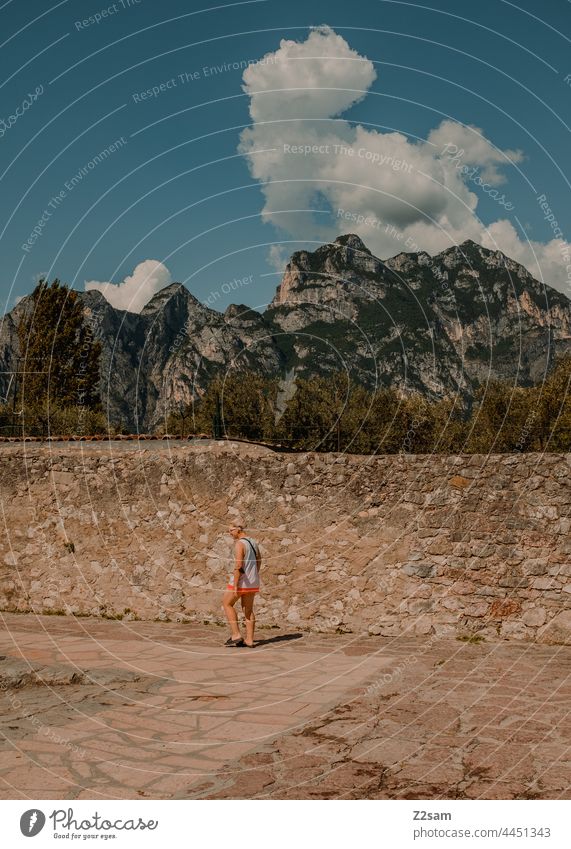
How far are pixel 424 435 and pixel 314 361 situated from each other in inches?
1475

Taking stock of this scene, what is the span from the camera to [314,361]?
255ft

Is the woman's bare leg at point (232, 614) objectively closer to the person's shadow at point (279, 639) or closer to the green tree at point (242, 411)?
the person's shadow at point (279, 639)

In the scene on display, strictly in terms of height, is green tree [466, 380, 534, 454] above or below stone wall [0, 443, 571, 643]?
above

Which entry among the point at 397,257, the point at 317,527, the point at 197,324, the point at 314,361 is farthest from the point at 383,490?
the point at 397,257

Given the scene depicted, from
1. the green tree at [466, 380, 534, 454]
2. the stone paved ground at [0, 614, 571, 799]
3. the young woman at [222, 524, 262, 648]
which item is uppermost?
the green tree at [466, 380, 534, 454]

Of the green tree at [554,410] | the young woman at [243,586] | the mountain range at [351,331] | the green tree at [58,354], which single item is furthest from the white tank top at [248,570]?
the mountain range at [351,331]

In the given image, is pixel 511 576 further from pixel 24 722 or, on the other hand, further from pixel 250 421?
pixel 250 421

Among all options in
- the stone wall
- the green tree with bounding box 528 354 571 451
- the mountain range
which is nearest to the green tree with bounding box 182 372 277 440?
the green tree with bounding box 528 354 571 451

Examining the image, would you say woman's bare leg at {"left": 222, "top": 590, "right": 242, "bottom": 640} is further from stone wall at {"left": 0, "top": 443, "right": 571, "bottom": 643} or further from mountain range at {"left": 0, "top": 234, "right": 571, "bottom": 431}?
mountain range at {"left": 0, "top": 234, "right": 571, "bottom": 431}

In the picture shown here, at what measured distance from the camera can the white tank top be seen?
9.54m

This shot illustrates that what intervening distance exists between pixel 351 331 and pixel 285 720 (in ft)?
242

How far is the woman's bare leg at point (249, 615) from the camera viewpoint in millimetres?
9281

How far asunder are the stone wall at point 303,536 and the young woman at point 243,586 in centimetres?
122

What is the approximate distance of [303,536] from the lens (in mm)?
10711
